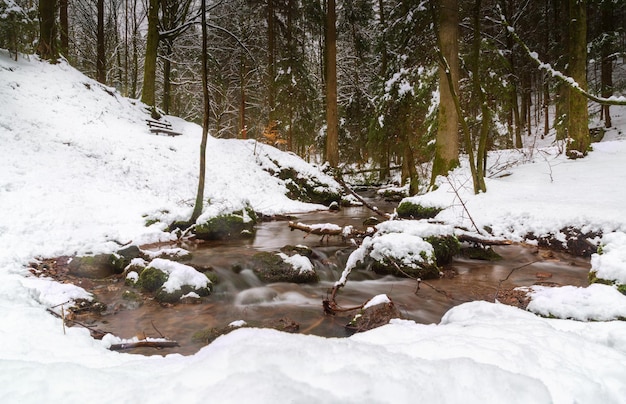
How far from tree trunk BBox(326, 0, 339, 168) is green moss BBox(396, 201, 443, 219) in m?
7.37

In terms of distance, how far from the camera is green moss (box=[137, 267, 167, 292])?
480 cm

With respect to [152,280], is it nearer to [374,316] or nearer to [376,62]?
[374,316]

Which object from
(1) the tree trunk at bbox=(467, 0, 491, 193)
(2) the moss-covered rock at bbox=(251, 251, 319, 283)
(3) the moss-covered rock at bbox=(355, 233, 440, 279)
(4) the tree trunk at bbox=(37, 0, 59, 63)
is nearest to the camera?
(3) the moss-covered rock at bbox=(355, 233, 440, 279)

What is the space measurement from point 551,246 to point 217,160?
11.6 m

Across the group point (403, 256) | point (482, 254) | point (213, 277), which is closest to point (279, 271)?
point (213, 277)

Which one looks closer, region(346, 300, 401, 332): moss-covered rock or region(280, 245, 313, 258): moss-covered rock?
region(346, 300, 401, 332): moss-covered rock

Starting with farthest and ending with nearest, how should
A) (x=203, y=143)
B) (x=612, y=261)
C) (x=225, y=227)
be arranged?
1. (x=225, y=227)
2. (x=203, y=143)
3. (x=612, y=261)

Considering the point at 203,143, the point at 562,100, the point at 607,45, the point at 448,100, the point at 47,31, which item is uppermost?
the point at 607,45

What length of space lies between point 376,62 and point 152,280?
18703mm

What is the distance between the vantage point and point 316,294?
16.7 feet

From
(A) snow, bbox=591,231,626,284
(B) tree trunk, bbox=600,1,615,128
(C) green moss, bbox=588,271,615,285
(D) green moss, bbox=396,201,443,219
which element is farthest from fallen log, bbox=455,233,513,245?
(B) tree trunk, bbox=600,1,615,128

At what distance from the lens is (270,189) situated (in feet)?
44.7

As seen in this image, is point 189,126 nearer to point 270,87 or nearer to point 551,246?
point 270,87

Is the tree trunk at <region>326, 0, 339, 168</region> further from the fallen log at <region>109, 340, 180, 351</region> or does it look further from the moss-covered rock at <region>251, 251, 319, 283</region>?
the fallen log at <region>109, 340, 180, 351</region>
